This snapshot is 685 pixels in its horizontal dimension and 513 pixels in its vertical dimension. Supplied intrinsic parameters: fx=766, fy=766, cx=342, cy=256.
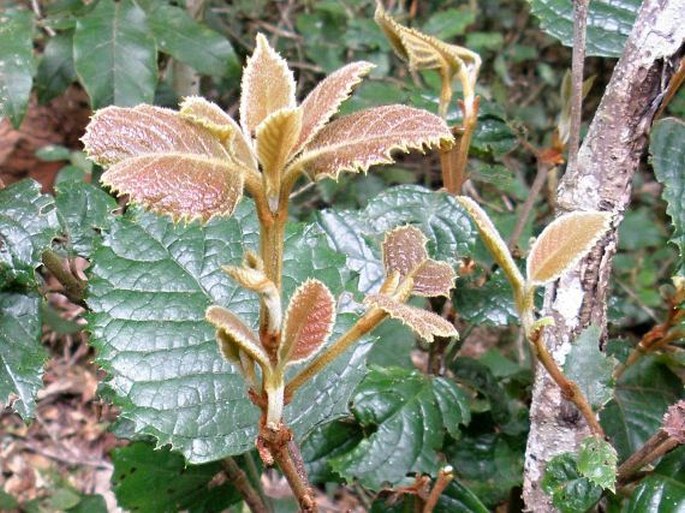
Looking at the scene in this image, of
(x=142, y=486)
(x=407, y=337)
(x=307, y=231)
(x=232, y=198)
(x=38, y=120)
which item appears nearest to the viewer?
(x=232, y=198)

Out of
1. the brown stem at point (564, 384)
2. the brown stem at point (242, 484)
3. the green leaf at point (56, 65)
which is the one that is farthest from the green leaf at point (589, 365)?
the green leaf at point (56, 65)

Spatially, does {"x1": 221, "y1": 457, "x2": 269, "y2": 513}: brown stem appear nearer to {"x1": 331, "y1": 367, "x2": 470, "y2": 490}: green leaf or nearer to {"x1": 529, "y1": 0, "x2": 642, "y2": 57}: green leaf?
{"x1": 331, "y1": 367, "x2": 470, "y2": 490}: green leaf

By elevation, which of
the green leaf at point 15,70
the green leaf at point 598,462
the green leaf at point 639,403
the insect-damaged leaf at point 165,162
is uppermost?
the insect-damaged leaf at point 165,162

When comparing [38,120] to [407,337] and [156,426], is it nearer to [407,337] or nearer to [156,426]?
[407,337]

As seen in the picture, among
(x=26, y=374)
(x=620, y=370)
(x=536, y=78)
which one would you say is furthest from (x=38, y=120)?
(x=620, y=370)

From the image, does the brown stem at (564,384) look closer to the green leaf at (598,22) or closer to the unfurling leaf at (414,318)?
the unfurling leaf at (414,318)

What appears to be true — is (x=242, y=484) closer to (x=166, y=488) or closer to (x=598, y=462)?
(x=166, y=488)

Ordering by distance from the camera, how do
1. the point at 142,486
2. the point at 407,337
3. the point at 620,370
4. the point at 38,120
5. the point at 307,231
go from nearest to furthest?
the point at 307,231 → the point at 620,370 → the point at 142,486 → the point at 407,337 → the point at 38,120
